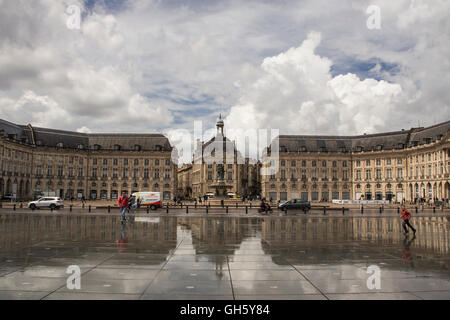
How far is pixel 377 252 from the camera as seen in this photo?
13.1m

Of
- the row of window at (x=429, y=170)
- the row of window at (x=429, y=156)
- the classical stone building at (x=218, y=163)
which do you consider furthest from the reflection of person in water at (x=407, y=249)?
the classical stone building at (x=218, y=163)

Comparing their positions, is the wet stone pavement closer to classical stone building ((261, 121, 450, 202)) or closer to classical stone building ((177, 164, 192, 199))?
classical stone building ((261, 121, 450, 202))

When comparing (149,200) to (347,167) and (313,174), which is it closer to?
(313,174)

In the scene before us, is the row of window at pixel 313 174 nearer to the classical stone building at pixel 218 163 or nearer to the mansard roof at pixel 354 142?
the mansard roof at pixel 354 142

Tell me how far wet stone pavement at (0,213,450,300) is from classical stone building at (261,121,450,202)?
264 ft

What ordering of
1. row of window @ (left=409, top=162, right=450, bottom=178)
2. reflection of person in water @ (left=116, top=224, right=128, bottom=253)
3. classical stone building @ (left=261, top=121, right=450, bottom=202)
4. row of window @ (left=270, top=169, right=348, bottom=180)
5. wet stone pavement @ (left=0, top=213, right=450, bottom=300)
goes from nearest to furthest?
1. wet stone pavement @ (left=0, top=213, right=450, bottom=300)
2. reflection of person in water @ (left=116, top=224, right=128, bottom=253)
3. row of window @ (left=409, top=162, right=450, bottom=178)
4. classical stone building @ (left=261, top=121, right=450, bottom=202)
5. row of window @ (left=270, top=169, right=348, bottom=180)

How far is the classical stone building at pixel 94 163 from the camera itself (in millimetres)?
88125

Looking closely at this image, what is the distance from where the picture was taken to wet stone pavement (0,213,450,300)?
7.79 metres

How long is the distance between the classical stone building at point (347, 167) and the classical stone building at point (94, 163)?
32.0 metres

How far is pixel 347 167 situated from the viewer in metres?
100

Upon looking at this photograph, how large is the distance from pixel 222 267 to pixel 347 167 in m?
96.5
